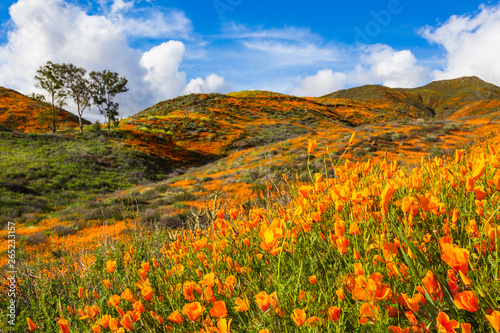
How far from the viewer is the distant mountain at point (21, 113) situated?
102ft

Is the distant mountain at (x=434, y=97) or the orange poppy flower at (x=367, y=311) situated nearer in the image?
the orange poppy flower at (x=367, y=311)

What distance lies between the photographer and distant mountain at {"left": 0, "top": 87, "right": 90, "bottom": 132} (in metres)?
31.2

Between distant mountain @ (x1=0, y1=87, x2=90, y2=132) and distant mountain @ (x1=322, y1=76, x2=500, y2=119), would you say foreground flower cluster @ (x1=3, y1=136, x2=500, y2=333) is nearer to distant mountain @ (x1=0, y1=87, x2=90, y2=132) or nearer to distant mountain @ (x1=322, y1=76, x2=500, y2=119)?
distant mountain @ (x1=0, y1=87, x2=90, y2=132)

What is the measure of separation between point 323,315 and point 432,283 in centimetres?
44

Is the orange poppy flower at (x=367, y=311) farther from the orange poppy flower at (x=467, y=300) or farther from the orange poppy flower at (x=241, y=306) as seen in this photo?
the orange poppy flower at (x=241, y=306)

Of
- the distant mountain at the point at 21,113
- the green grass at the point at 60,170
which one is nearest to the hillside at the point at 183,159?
the green grass at the point at 60,170

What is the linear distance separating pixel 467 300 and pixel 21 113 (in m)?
46.8

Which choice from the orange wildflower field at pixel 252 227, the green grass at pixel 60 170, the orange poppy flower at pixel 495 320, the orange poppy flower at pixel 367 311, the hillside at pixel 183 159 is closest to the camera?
the orange poppy flower at pixel 495 320

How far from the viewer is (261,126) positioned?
119 feet

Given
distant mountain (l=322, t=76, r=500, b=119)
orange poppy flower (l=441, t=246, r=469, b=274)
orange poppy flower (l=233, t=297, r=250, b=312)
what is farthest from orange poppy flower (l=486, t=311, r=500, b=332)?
distant mountain (l=322, t=76, r=500, b=119)

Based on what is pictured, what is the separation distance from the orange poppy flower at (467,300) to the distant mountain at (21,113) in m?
39.6

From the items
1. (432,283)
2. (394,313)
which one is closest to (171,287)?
(394,313)

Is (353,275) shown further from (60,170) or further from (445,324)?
(60,170)

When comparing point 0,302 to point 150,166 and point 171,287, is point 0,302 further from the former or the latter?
point 150,166
